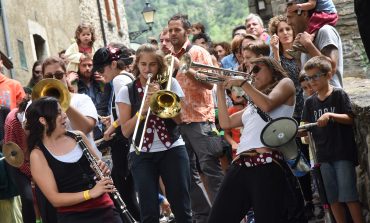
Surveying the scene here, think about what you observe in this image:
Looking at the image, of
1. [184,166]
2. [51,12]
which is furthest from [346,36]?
[51,12]

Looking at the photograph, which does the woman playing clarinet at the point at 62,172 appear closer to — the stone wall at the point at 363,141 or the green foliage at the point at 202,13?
the stone wall at the point at 363,141

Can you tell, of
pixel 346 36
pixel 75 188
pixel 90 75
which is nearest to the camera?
pixel 75 188

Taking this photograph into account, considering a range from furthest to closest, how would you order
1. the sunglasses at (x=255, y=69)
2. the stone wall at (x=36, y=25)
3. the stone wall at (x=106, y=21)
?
the stone wall at (x=106, y=21)
the stone wall at (x=36, y=25)
the sunglasses at (x=255, y=69)

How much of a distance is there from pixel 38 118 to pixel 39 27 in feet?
38.5

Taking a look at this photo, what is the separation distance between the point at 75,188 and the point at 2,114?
271 centimetres

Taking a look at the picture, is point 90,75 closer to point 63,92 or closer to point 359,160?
point 63,92

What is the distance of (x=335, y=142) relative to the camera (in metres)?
6.52

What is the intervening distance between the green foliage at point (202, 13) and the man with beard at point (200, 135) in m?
57.3

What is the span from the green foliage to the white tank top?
59.4 metres

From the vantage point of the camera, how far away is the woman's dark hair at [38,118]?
602 centimetres

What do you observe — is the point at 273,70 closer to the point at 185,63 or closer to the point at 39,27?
the point at 185,63

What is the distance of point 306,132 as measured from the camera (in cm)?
675

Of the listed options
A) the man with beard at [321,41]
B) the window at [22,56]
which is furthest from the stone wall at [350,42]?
the window at [22,56]

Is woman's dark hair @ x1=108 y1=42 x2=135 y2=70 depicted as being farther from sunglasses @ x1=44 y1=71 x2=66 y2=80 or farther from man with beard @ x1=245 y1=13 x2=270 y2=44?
man with beard @ x1=245 y1=13 x2=270 y2=44
